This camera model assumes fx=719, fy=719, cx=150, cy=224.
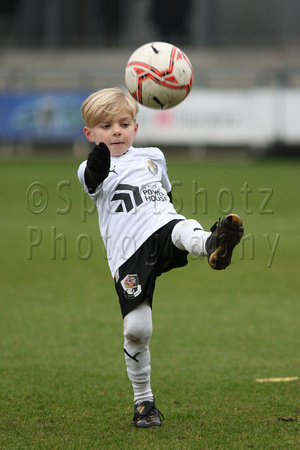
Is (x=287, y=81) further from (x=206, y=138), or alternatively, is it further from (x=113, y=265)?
(x=113, y=265)

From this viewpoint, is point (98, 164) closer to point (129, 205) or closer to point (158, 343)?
point (129, 205)

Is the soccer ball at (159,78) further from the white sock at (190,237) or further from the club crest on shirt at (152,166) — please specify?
the white sock at (190,237)

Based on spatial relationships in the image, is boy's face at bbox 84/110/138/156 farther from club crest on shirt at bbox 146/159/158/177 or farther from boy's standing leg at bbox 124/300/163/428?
boy's standing leg at bbox 124/300/163/428

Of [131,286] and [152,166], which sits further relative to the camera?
[152,166]

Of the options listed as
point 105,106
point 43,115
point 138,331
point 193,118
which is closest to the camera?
point 138,331

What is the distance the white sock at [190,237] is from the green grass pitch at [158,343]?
3.74 feet

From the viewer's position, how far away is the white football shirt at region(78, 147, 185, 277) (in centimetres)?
456

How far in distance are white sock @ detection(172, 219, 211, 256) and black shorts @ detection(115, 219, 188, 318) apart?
8 centimetres

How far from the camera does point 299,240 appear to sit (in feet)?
40.9

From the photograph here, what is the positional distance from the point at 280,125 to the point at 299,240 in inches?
500

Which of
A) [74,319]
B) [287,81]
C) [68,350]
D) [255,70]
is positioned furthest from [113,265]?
[255,70]

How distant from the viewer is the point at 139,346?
4480 mm

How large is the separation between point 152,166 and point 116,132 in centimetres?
36

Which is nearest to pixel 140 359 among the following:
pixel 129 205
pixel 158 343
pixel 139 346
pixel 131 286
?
pixel 139 346
